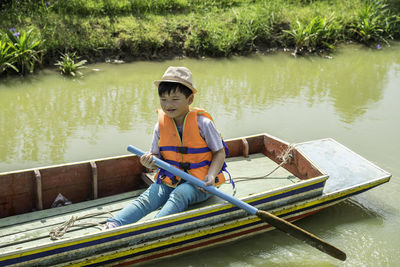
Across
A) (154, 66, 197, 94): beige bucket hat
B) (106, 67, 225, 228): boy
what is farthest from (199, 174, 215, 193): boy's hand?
(154, 66, 197, 94): beige bucket hat

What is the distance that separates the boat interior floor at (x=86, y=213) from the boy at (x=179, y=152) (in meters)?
0.31

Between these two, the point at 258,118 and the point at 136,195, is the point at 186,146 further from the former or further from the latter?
the point at 258,118

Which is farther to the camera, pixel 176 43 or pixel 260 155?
pixel 176 43

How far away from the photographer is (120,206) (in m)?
4.23

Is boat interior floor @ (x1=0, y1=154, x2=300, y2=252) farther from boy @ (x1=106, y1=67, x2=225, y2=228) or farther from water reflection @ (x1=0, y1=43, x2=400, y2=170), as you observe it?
water reflection @ (x1=0, y1=43, x2=400, y2=170)

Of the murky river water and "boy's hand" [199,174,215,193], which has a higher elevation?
"boy's hand" [199,174,215,193]

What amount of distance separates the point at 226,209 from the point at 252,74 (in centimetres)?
524

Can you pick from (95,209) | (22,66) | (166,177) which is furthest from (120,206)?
(22,66)

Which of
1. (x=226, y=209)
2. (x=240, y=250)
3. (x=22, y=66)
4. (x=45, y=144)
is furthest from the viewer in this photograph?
(x=22, y=66)

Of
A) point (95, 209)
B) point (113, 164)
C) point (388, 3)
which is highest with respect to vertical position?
point (388, 3)

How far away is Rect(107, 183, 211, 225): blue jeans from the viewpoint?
3650mm

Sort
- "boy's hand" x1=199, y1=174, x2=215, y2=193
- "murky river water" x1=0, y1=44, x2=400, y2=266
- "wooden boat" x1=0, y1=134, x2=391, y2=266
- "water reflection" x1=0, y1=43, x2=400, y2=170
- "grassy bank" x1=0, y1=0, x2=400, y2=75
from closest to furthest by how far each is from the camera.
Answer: "wooden boat" x1=0, y1=134, x2=391, y2=266 < "boy's hand" x1=199, y1=174, x2=215, y2=193 < "murky river water" x1=0, y1=44, x2=400, y2=266 < "water reflection" x1=0, y1=43, x2=400, y2=170 < "grassy bank" x1=0, y1=0, x2=400, y2=75

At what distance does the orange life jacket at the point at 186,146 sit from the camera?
383 centimetres

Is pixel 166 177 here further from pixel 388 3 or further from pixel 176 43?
pixel 388 3
